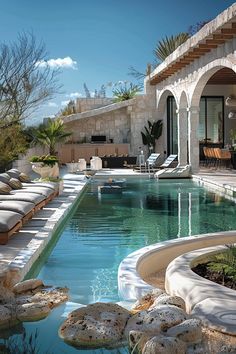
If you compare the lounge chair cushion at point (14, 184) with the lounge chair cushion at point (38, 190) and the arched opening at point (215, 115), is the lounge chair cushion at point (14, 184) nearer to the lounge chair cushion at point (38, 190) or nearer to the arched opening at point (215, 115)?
the lounge chair cushion at point (38, 190)

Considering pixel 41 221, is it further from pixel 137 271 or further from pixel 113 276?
pixel 137 271

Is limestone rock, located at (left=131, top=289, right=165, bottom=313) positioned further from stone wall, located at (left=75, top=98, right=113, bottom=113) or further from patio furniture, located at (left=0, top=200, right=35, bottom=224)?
stone wall, located at (left=75, top=98, right=113, bottom=113)

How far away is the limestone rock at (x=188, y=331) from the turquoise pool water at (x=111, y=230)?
1.15ft

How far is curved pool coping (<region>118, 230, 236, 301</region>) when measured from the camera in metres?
4.67

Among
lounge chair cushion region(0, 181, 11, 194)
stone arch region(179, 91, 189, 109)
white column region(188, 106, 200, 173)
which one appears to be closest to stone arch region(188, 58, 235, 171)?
white column region(188, 106, 200, 173)

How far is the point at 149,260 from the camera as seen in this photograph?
5.66m

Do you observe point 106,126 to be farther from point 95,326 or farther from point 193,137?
point 95,326

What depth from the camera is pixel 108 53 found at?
39.8m

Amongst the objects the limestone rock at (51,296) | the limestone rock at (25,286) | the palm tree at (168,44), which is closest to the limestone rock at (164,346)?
the limestone rock at (51,296)

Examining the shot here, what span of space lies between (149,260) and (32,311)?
1.85 m

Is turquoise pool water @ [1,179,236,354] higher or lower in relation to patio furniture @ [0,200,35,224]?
lower

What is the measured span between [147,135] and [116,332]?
20946 mm

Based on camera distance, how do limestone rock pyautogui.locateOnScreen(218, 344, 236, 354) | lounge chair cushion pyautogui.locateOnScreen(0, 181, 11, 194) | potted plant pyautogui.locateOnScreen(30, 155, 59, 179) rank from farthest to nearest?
potted plant pyautogui.locateOnScreen(30, 155, 59, 179) < lounge chair cushion pyautogui.locateOnScreen(0, 181, 11, 194) < limestone rock pyautogui.locateOnScreen(218, 344, 236, 354)

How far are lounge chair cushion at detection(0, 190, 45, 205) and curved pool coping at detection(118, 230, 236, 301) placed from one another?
3481 mm
